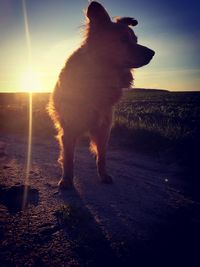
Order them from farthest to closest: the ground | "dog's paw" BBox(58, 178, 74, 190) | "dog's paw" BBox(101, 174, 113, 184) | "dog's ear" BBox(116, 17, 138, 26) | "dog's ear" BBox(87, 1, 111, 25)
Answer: "dog's ear" BBox(116, 17, 138, 26) < "dog's paw" BBox(101, 174, 113, 184) < "dog's ear" BBox(87, 1, 111, 25) < "dog's paw" BBox(58, 178, 74, 190) < the ground

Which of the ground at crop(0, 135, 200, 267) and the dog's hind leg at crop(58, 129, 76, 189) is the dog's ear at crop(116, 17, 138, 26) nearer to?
the dog's hind leg at crop(58, 129, 76, 189)

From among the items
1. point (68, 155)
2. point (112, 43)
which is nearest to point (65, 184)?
point (68, 155)

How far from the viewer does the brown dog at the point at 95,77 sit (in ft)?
17.0

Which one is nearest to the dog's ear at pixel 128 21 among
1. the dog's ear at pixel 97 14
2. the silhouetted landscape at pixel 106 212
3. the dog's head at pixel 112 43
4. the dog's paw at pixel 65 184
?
the dog's head at pixel 112 43

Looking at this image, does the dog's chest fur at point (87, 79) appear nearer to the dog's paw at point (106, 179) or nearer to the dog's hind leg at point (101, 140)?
the dog's hind leg at point (101, 140)

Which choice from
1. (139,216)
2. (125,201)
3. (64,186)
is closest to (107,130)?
(64,186)

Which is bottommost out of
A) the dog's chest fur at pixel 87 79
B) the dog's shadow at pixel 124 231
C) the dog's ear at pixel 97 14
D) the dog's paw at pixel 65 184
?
the dog's paw at pixel 65 184

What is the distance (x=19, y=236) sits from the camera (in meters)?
3.11

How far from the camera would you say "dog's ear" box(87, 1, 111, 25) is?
5.02 meters

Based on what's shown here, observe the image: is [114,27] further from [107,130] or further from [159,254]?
[159,254]

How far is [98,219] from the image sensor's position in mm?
3629

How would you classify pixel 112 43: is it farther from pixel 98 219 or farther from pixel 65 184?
pixel 98 219

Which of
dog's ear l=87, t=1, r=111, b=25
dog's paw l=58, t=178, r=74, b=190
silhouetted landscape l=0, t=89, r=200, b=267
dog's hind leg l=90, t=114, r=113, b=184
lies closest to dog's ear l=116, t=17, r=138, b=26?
dog's ear l=87, t=1, r=111, b=25

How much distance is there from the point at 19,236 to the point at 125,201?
66.3 inches
